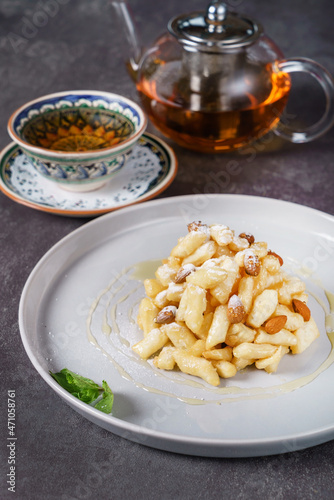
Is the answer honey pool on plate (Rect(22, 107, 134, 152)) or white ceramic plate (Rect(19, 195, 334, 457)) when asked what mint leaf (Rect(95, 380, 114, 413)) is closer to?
white ceramic plate (Rect(19, 195, 334, 457))

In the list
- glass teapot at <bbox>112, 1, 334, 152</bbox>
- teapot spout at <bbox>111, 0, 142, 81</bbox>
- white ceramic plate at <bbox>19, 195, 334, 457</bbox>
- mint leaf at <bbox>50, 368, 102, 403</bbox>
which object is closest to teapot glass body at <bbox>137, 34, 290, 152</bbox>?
glass teapot at <bbox>112, 1, 334, 152</bbox>

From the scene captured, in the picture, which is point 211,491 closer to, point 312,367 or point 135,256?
point 312,367

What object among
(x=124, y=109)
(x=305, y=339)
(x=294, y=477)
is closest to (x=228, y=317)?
(x=305, y=339)

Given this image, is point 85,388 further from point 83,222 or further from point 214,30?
point 214,30

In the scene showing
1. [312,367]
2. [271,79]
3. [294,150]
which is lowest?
[294,150]

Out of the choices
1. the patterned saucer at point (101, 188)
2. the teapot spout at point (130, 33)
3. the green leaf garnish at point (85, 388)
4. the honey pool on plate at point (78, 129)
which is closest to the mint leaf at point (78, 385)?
the green leaf garnish at point (85, 388)

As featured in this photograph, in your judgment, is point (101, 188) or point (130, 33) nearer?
point (101, 188)

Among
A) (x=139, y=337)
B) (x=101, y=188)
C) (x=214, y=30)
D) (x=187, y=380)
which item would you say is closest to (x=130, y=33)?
(x=214, y=30)
